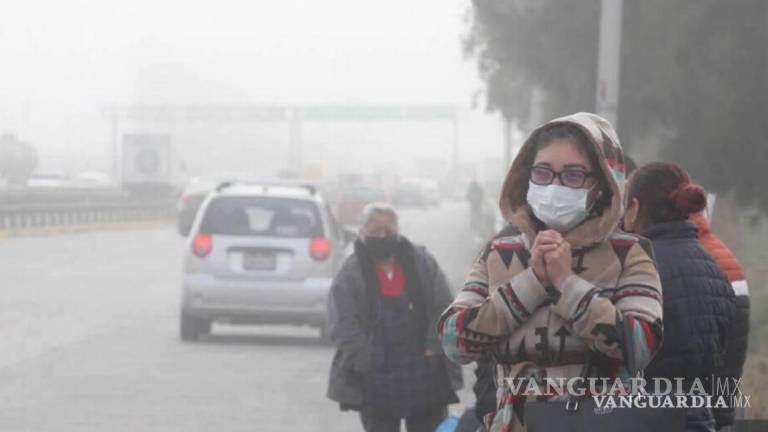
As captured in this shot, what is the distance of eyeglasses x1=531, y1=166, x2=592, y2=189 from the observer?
4.96m

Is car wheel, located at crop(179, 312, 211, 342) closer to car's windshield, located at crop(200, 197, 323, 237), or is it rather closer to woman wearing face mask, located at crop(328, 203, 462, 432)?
car's windshield, located at crop(200, 197, 323, 237)

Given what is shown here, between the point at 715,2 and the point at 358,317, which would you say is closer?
the point at 358,317

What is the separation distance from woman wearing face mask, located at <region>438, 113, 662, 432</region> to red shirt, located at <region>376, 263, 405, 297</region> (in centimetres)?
439

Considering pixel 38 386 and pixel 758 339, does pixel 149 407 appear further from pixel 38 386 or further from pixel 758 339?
pixel 758 339

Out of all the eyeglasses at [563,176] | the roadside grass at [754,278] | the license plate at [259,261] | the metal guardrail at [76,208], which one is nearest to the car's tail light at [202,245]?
the license plate at [259,261]

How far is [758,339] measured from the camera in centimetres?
1490

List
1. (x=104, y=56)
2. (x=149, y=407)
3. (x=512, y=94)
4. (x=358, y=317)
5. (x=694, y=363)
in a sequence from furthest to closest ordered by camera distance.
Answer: (x=104, y=56)
(x=512, y=94)
(x=149, y=407)
(x=358, y=317)
(x=694, y=363)

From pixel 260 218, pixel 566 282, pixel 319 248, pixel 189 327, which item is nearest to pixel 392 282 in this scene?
pixel 566 282

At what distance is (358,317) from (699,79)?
36.6 feet

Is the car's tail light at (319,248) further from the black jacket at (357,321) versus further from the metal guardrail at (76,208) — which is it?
the metal guardrail at (76,208)

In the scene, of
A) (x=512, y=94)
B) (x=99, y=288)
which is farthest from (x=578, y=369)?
(x=512, y=94)

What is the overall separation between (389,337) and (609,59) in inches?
369

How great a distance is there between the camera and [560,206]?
4918mm

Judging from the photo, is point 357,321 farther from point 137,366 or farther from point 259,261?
point 259,261
